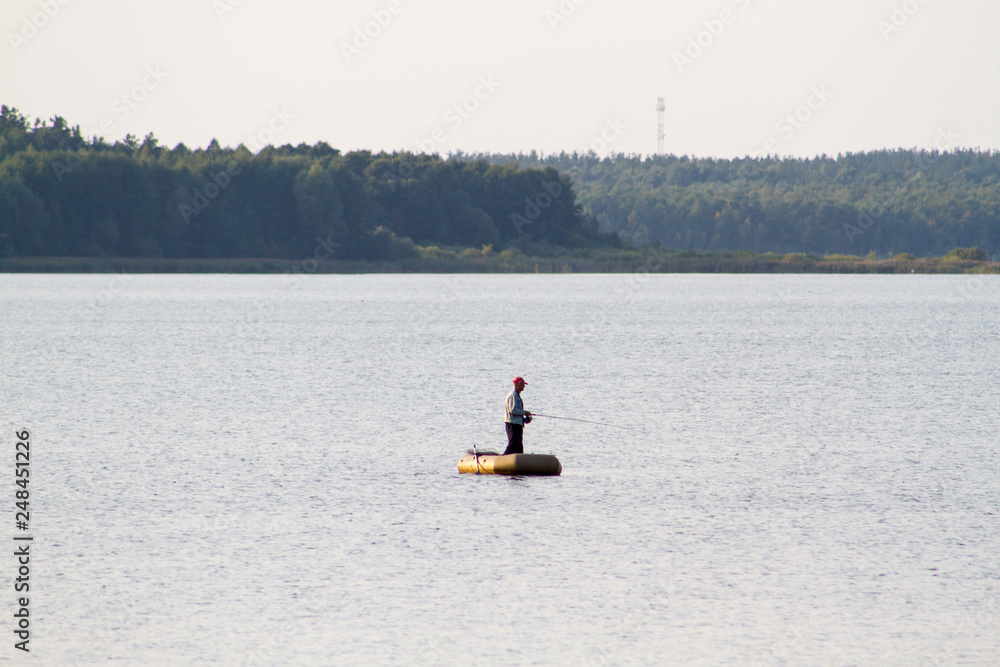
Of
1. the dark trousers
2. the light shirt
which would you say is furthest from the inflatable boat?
the light shirt

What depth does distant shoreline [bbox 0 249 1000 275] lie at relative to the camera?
137250mm

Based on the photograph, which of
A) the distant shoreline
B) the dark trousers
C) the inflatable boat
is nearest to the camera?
the inflatable boat

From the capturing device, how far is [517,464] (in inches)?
1018

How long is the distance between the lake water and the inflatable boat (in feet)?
1.07

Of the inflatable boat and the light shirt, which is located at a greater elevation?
Answer: the light shirt

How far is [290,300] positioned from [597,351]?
72612 millimetres

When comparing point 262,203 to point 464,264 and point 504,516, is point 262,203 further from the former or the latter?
point 504,516

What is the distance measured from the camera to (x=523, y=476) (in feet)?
88.8

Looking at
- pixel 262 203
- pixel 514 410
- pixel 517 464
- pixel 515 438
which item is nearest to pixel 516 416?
pixel 514 410

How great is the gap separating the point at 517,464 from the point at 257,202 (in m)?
138

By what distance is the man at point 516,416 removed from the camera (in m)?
25.4

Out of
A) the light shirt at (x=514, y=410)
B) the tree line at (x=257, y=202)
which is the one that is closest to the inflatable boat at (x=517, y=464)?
the light shirt at (x=514, y=410)

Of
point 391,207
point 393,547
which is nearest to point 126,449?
point 393,547

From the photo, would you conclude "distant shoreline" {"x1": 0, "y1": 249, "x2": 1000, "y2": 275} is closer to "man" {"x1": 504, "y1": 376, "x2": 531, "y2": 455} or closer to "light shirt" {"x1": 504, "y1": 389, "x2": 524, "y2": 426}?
"man" {"x1": 504, "y1": 376, "x2": 531, "y2": 455}
